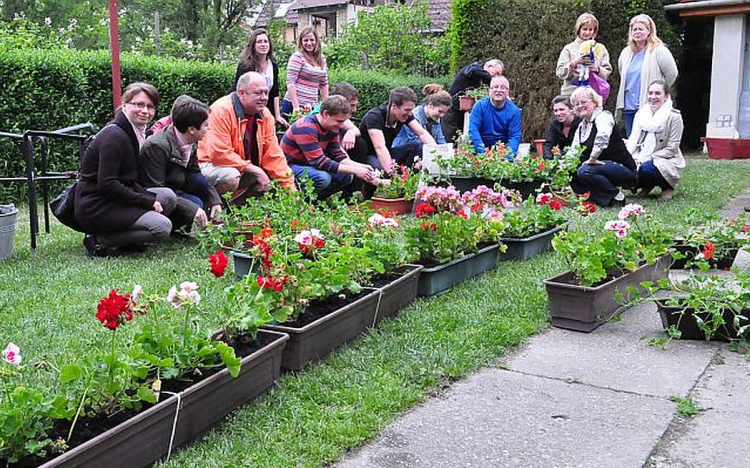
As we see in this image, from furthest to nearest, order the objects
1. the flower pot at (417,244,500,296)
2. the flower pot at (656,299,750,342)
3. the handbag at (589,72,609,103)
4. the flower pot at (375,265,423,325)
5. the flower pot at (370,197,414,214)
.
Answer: the handbag at (589,72,609,103) < the flower pot at (370,197,414,214) < the flower pot at (417,244,500,296) < the flower pot at (375,265,423,325) < the flower pot at (656,299,750,342)

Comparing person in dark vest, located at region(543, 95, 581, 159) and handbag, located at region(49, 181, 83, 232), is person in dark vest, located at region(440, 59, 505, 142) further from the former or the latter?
handbag, located at region(49, 181, 83, 232)

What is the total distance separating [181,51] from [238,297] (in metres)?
16.3

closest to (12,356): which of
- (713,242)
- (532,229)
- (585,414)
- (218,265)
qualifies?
(218,265)

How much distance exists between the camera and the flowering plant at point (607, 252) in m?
3.91

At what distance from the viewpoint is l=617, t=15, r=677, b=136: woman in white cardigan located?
883 centimetres

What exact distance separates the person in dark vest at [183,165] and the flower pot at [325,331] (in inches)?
78.4

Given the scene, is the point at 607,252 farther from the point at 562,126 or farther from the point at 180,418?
the point at 562,126

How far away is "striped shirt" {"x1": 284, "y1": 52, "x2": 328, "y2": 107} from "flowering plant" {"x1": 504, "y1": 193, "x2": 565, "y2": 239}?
3521 mm

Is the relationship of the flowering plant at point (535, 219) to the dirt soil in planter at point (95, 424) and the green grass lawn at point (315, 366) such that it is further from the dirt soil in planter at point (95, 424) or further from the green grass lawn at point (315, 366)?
the dirt soil in planter at point (95, 424)

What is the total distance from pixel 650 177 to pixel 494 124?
5.56 ft

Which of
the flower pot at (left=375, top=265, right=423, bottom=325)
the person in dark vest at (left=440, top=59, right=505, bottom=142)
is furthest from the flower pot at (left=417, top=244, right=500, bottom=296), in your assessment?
the person in dark vest at (left=440, top=59, right=505, bottom=142)

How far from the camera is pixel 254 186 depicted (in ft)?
20.1

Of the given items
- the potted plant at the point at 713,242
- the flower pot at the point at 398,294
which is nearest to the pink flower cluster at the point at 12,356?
the flower pot at the point at 398,294

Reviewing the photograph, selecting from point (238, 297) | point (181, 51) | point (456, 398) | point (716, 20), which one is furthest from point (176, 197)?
point (181, 51)
